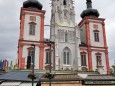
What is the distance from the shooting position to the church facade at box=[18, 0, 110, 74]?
43.0 m

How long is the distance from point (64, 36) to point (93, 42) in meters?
7.92

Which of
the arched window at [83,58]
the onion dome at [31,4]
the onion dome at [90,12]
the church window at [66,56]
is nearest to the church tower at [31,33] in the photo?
the onion dome at [31,4]

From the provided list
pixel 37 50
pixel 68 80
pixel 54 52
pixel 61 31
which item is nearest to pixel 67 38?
pixel 61 31

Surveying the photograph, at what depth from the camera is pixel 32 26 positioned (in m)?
44.9

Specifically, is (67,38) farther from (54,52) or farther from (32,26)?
(32,26)

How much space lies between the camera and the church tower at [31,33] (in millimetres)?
41906

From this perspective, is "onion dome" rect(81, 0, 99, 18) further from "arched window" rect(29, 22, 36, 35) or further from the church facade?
"arched window" rect(29, 22, 36, 35)

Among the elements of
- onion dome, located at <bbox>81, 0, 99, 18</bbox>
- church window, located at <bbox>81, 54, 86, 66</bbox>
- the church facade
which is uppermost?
onion dome, located at <bbox>81, 0, 99, 18</bbox>

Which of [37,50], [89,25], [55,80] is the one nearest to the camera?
[55,80]

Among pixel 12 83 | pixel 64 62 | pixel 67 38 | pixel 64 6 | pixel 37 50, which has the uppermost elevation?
pixel 64 6

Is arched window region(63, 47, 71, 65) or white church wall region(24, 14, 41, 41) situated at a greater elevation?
white church wall region(24, 14, 41, 41)

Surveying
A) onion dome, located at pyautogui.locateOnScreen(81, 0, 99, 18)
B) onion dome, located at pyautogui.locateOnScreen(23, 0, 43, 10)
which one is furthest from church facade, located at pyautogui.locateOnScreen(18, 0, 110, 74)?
onion dome, located at pyautogui.locateOnScreen(81, 0, 99, 18)

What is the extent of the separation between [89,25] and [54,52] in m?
12.8

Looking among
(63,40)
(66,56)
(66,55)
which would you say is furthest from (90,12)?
(66,56)
